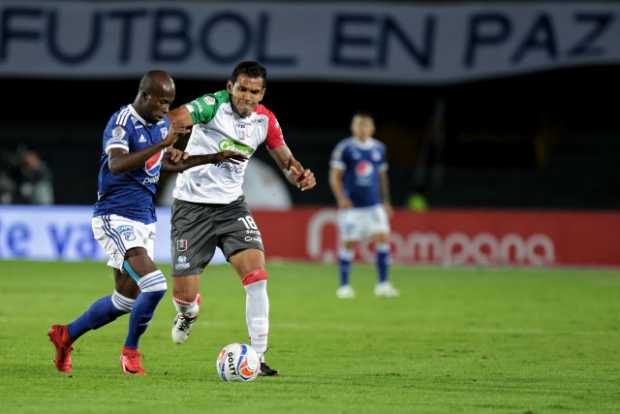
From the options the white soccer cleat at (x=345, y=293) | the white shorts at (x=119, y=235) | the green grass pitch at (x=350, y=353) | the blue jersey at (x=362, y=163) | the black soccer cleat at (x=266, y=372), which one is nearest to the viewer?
the green grass pitch at (x=350, y=353)

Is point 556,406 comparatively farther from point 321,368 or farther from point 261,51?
point 261,51

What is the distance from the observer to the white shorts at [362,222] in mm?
17344

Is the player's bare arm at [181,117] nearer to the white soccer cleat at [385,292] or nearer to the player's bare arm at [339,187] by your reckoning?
the player's bare arm at [339,187]

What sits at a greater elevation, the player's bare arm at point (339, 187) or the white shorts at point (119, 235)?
the player's bare arm at point (339, 187)

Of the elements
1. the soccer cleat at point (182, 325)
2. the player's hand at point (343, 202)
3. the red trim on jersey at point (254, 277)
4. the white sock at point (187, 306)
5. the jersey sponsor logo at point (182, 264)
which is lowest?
the soccer cleat at point (182, 325)

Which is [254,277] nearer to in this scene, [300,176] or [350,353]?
[300,176]

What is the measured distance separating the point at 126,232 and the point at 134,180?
38 centimetres

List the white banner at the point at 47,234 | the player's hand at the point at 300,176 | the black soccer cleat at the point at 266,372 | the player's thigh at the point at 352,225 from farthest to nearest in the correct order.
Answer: the white banner at the point at 47,234 → the player's thigh at the point at 352,225 → the player's hand at the point at 300,176 → the black soccer cleat at the point at 266,372

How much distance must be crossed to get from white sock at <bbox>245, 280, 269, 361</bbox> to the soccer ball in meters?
0.45

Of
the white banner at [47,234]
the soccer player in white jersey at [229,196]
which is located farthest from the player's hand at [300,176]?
the white banner at [47,234]

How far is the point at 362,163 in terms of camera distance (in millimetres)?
17312

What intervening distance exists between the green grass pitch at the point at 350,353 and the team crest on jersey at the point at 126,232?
953 mm

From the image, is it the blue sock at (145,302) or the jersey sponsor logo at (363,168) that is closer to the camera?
the blue sock at (145,302)

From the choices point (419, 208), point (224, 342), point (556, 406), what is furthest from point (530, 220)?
point (556, 406)
